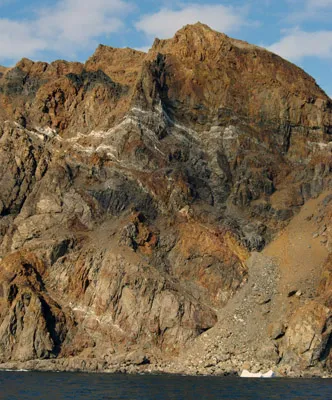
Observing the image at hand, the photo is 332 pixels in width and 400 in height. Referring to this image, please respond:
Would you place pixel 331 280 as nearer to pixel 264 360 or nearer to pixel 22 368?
pixel 264 360

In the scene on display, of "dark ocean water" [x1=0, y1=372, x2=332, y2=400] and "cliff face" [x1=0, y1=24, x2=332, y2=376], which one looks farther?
"cliff face" [x1=0, y1=24, x2=332, y2=376]

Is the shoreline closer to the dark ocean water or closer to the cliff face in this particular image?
the cliff face

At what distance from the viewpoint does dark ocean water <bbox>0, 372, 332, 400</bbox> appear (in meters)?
90.6

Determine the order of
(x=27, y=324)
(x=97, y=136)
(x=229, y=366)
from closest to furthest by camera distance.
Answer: (x=229, y=366)
(x=27, y=324)
(x=97, y=136)

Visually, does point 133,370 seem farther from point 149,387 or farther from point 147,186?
point 147,186

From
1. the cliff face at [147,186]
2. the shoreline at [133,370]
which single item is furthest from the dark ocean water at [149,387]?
the cliff face at [147,186]

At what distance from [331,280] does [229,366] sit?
22627mm

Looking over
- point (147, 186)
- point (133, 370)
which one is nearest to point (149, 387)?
point (133, 370)

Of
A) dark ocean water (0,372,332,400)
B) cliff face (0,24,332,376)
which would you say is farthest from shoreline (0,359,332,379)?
dark ocean water (0,372,332,400)

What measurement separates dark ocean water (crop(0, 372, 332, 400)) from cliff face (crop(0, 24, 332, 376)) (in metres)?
12.9

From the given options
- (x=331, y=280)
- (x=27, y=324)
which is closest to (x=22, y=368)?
(x=27, y=324)

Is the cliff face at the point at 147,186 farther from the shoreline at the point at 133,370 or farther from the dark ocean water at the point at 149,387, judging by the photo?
the dark ocean water at the point at 149,387

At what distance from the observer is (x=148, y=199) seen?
15225cm

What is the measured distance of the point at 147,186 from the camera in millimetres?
153250
